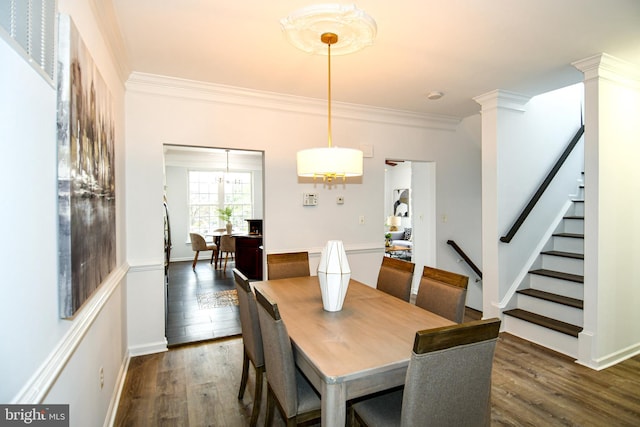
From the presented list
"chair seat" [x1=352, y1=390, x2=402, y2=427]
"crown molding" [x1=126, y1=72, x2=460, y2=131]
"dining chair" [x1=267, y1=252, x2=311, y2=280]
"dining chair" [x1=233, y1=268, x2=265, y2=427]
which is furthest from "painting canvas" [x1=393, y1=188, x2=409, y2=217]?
"chair seat" [x1=352, y1=390, x2=402, y2=427]

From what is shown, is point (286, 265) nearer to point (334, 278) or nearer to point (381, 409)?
point (334, 278)

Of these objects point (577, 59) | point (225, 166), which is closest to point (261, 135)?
point (577, 59)

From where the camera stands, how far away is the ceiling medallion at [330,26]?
1.56 m

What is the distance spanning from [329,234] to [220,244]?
3.73 metres

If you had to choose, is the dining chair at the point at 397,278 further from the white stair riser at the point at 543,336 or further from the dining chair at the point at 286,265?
the white stair riser at the point at 543,336

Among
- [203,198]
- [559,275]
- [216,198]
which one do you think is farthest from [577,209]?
[203,198]

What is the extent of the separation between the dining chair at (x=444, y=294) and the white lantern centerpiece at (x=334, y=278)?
24.7 inches

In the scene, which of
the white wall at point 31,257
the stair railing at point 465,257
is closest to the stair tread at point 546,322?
the stair railing at point 465,257

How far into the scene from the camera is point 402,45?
2.46m

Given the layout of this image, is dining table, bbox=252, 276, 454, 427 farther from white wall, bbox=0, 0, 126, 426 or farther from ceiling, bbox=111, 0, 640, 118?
ceiling, bbox=111, 0, 640, 118

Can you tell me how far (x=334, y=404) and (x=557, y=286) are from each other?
3.25 meters

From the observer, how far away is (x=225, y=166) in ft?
27.3

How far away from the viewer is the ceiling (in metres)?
2.02

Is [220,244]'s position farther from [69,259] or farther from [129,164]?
[69,259]
